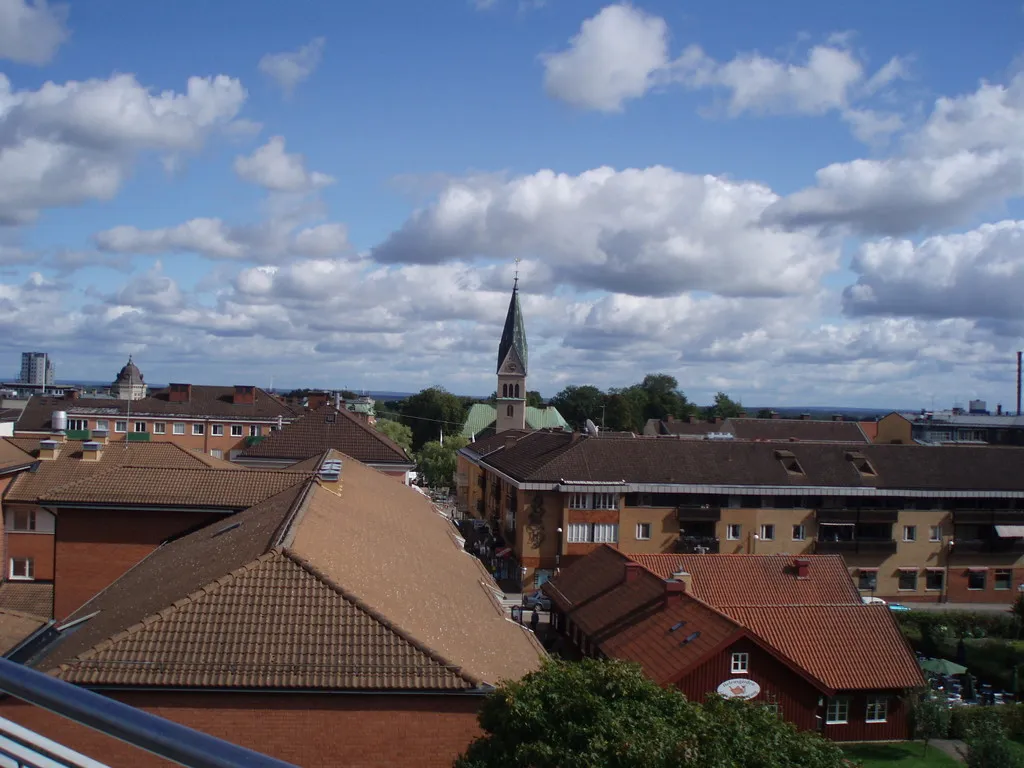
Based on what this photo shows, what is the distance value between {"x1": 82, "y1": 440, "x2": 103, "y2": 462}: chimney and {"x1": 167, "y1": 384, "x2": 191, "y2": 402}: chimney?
161 feet

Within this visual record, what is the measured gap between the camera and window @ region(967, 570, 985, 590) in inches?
1857

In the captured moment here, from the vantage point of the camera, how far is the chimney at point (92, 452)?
2977 centimetres

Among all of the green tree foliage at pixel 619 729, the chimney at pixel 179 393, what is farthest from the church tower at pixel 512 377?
the green tree foliage at pixel 619 729

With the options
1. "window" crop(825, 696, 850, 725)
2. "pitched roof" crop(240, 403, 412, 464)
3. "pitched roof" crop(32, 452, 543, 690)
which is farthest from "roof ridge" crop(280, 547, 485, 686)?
"pitched roof" crop(240, 403, 412, 464)

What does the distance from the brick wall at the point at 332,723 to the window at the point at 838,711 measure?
16838 mm

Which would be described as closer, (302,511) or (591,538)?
(302,511)

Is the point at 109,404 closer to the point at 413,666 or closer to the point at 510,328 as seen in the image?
the point at 510,328

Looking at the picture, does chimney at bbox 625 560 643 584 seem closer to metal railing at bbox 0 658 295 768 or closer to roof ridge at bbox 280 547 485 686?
roof ridge at bbox 280 547 485 686

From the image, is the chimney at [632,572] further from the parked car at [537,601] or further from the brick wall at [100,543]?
the brick wall at [100,543]

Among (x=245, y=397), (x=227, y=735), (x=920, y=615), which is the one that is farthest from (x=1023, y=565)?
(x=245, y=397)

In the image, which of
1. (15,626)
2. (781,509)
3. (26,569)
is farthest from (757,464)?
(15,626)

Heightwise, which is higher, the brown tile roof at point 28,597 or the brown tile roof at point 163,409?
the brown tile roof at point 163,409

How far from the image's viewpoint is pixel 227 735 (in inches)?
440

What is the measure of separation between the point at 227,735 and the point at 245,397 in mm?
69896
